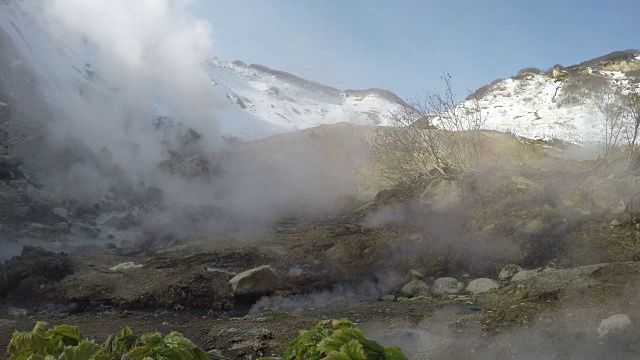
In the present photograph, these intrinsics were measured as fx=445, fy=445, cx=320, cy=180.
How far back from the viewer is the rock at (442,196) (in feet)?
34.1

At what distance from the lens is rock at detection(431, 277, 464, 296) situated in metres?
6.69

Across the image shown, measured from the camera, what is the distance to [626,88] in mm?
20719

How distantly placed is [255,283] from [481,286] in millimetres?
3444

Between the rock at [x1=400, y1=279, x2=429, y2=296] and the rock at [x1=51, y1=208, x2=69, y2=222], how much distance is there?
370 inches

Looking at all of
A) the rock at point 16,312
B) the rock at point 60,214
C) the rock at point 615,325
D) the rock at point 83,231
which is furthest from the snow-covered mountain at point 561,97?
the rock at point 16,312

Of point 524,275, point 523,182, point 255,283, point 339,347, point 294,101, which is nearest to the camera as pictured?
point 339,347

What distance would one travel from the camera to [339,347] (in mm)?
1426

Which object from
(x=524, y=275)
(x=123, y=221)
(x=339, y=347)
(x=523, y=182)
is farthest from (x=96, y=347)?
(x=123, y=221)

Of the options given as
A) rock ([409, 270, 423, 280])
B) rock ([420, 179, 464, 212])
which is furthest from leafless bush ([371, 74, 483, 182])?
rock ([409, 270, 423, 280])

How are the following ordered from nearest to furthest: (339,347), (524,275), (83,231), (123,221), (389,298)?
(339,347), (524,275), (389,298), (83,231), (123,221)

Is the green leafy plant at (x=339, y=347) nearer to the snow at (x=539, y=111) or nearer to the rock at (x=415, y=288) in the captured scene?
the rock at (x=415, y=288)

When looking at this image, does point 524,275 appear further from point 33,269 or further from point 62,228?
point 62,228

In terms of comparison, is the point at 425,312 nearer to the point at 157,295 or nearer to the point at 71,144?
the point at 157,295

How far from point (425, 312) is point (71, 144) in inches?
568
